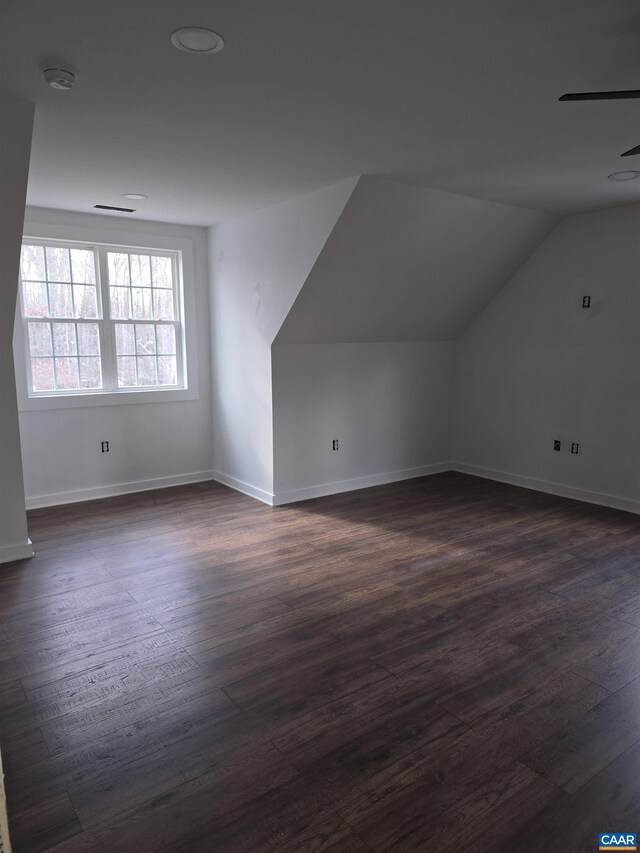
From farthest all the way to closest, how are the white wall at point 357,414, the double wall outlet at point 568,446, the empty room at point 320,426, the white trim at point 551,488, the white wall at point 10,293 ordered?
1. the double wall outlet at point 568,446
2. the white wall at point 357,414
3. the white trim at point 551,488
4. the white wall at point 10,293
5. the empty room at point 320,426

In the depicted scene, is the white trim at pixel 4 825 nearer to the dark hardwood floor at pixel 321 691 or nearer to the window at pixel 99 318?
the dark hardwood floor at pixel 321 691

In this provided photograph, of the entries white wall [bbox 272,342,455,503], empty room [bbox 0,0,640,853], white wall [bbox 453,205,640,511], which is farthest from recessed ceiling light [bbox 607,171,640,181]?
white wall [bbox 272,342,455,503]

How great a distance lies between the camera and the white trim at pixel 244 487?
15.7 feet

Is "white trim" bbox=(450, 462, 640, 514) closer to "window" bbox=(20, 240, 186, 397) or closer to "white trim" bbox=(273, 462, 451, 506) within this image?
"white trim" bbox=(273, 462, 451, 506)

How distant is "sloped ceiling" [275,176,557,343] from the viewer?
3.86m

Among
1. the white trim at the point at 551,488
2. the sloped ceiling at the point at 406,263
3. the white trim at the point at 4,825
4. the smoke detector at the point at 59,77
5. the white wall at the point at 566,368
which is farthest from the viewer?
the white trim at the point at 551,488

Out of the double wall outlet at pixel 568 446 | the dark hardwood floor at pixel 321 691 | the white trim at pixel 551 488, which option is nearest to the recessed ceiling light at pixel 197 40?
the dark hardwood floor at pixel 321 691

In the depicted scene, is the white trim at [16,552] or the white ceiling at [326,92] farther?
the white trim at [16,552]

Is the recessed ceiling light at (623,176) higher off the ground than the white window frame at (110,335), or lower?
higher

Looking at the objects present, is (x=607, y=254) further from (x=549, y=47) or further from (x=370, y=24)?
(x=370, y=24)

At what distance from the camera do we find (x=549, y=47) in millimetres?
1933

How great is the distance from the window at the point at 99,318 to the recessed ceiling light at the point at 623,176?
356 centimetres

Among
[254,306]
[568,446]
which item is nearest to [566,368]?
[568,446]

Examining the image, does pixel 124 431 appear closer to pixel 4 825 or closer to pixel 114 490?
pixel 114 490
